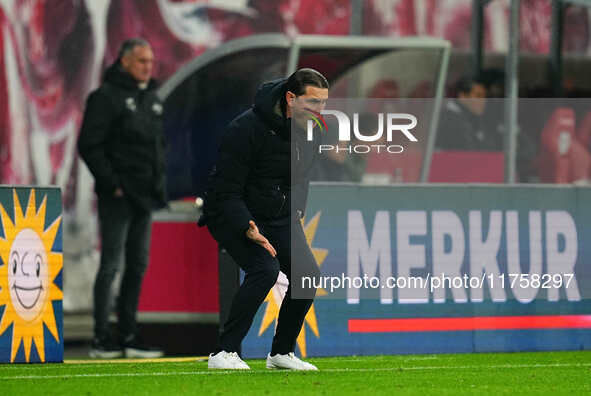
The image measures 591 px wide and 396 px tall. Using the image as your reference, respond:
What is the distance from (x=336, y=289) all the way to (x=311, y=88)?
204cm

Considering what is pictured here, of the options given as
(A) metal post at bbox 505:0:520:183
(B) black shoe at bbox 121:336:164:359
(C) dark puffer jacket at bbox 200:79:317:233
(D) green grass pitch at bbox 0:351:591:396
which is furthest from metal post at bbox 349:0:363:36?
(C) dark puffer jacket at bbox 200:79:317:233

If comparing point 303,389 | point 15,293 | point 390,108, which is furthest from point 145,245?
point 303,389

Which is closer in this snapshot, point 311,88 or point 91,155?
point 311,88

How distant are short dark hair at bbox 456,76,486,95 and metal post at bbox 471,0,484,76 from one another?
69 mm

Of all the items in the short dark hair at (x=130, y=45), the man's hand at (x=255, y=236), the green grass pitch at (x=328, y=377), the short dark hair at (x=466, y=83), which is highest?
the short dark hair at (x=130, y=45)

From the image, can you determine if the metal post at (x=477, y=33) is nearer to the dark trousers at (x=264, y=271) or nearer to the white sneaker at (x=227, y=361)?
the dark trousers at (x=264, y=271)

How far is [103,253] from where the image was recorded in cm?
1006

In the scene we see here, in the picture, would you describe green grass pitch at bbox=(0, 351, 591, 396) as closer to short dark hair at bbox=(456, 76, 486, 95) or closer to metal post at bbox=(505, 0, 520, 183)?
metal post at bbox=(505, 0, 520, 183)

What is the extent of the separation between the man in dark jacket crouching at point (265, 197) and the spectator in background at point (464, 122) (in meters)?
3.35

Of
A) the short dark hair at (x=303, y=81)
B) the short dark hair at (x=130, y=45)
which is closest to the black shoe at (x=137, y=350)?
the short dark hair at (x=130, y=45)

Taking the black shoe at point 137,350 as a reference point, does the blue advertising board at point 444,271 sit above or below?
above

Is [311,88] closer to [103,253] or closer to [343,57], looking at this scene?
[103,253]

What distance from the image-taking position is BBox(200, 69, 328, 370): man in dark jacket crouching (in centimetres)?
795

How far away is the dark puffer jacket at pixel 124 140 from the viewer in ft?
32.8
